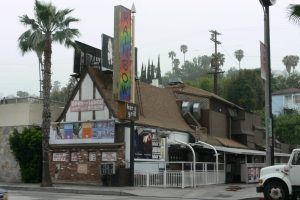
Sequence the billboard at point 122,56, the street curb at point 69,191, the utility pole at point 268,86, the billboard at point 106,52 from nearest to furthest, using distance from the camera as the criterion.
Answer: the utility pole at point 268,86 → the street curb at point 69,191 → the billboard at point 122,56 → the billboard at point 106,52

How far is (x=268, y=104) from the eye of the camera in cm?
2173

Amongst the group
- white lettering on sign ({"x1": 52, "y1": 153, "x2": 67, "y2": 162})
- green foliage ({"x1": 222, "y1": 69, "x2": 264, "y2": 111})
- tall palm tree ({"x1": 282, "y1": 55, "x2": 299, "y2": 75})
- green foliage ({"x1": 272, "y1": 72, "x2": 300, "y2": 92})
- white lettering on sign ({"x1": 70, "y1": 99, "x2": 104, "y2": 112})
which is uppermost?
tall palm tree ({"x1": 282, "y1": 55, "x2": 299, "y2": 75})

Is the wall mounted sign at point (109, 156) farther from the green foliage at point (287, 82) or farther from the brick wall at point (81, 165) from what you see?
the green foliage at point (287, 82)

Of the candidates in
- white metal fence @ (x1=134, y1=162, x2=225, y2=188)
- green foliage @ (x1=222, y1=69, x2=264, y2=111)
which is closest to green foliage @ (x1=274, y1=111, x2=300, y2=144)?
green foliage @ (x1=222, y1=69, x2=264, y2=111)

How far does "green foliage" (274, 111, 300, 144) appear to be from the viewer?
69.3 meters

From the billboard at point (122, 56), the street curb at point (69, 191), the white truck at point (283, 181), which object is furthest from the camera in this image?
the billboard at point (122, 56)

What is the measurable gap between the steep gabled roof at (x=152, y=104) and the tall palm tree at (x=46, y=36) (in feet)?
11.3

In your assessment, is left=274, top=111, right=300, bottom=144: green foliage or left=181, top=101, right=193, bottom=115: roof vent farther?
left=274, top=111, right=300, bottom=144: green foliage

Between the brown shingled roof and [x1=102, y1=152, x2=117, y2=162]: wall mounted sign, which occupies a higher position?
the brown shingled roof

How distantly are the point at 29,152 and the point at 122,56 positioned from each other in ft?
34.5

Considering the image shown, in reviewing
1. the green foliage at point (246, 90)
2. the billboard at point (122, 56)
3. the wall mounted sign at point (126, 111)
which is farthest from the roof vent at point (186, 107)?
the green foliage at point (246, 90)

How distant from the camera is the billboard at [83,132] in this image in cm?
3259

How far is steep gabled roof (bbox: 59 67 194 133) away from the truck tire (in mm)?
14483

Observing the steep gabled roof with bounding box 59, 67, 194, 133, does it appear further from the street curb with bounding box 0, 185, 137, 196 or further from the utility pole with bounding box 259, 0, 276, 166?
the utility pole with bounding box 259, 0, 276, 166
